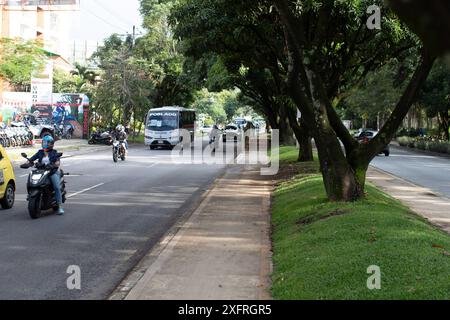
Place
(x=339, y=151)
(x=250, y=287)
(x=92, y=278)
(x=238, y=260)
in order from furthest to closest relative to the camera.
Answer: (x=339, y=151)
(x=238, y=260)
(x=92, y=278)
(x=250, y=287)

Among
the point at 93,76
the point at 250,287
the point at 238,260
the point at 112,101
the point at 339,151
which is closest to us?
the point at 250,287

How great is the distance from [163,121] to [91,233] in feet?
105

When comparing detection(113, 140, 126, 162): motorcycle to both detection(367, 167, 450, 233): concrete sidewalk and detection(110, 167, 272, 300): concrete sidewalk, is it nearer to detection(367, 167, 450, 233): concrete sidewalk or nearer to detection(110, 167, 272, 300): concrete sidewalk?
detection(367, 167, 450, 233): concrete sidewalk

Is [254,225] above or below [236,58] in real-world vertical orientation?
below

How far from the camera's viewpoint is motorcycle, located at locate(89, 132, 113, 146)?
44188 millimetres

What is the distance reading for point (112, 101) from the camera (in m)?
47.1

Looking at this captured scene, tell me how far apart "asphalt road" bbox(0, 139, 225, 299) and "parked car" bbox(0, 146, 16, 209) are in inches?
12.1

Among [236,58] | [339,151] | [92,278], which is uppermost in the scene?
[236,58]

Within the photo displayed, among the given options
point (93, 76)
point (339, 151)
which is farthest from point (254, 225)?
point (93, 76)

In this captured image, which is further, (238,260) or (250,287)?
(238,260)

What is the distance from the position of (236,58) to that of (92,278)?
12.9m

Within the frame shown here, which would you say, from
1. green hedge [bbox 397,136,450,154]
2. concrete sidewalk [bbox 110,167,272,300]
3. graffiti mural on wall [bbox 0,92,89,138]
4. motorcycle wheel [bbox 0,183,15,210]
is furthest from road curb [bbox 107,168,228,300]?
graffiti mural on wall [bbox 0,92,89,138]

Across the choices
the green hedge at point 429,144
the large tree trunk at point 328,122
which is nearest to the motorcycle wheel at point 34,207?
the large tree trunk at point 328,122
